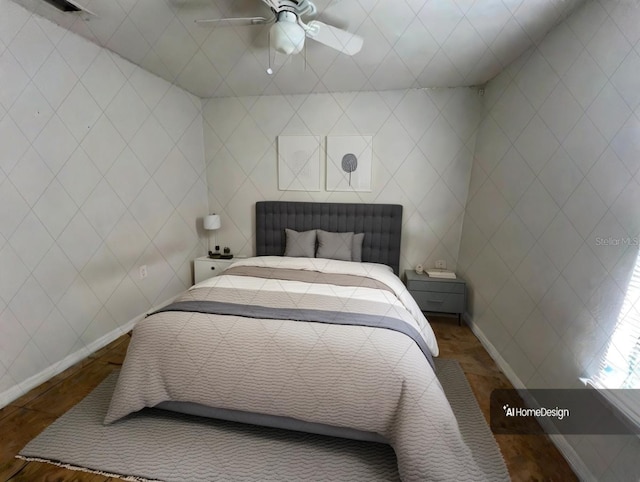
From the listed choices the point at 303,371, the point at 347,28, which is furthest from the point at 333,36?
the point at 303,371

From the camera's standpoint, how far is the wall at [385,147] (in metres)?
2.93

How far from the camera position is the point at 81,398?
69.7 inches

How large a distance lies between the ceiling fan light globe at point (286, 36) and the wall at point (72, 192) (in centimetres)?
152

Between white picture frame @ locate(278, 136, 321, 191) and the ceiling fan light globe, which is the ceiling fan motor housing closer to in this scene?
the ceiling fan light globe

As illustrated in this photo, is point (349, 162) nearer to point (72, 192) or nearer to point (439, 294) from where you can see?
point (439, 294)

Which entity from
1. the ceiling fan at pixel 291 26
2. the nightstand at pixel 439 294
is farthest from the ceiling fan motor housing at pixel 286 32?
the nightstand at pixel 439 294

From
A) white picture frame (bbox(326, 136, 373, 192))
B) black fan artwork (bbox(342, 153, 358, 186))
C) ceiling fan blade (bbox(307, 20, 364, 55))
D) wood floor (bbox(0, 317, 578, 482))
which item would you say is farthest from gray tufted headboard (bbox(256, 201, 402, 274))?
ceiling fan blade (bbox(307, 20, 364, 55))

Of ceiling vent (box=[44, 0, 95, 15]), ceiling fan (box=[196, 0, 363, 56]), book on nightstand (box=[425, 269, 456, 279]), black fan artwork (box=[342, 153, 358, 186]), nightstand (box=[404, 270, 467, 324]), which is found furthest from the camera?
black fan artwork (box=[342, 153, 358, 186])

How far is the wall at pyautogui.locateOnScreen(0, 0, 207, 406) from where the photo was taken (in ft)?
5.55

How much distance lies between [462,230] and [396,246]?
0.74 metres

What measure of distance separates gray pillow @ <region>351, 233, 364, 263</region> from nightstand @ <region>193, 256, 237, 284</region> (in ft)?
4.64

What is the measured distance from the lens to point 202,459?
1386 millimetres

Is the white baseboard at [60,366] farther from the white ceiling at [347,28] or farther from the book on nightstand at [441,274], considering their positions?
the book on nightstand at [441,274]

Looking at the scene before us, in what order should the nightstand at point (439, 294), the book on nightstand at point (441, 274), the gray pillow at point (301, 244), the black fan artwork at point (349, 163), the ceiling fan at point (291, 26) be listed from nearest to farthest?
the ceiling fan at point (291, 26) → the nightstand at point (439, 294) → the book on nightstand at point (441, 274) → the gray pillow at point (301, 244) → the black fan artwork at point (349, 163)
